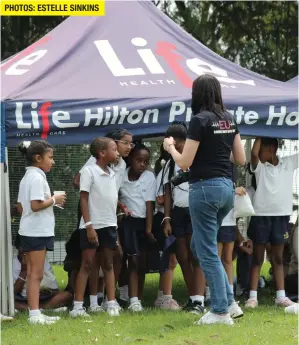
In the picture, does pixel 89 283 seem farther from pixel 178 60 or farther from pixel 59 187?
pixel 59 187

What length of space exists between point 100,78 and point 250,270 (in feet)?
8.36

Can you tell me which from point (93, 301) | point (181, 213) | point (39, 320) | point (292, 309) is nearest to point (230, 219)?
Result: point (181, 213)

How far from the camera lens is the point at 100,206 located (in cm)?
704

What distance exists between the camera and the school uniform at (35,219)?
6.62 metres

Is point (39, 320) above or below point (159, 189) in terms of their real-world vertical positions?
below

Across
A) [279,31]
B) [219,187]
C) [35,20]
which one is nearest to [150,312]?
[219,187]

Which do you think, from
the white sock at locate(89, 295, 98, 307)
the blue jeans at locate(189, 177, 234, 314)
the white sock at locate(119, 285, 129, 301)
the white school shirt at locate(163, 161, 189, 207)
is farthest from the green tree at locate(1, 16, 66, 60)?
the blue jeans at locate(189, 177, 234, 314)

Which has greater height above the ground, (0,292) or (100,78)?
(100,78)

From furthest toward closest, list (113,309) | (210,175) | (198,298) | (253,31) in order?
(253,31), (198,298), (113,309), (210,175)

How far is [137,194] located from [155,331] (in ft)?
6.23

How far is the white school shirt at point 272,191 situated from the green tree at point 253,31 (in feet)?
32.2

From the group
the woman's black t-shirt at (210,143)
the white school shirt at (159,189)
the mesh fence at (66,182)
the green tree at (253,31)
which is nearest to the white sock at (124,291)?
the white school shirt at (159,189)

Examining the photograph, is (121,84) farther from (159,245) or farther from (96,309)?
(96,309)

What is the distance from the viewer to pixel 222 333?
225 inches
